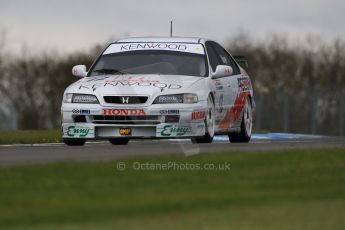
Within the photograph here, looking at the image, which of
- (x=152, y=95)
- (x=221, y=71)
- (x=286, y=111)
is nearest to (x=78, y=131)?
(x=152, y=95)

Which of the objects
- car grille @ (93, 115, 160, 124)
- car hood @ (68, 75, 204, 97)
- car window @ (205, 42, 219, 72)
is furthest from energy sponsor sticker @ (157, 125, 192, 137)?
car window @ (205, 42, 219, 72)

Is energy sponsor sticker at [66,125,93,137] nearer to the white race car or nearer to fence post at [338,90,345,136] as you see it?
the white race car

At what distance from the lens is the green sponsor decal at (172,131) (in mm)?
16188

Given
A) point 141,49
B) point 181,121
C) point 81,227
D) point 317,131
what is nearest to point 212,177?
point 81,227

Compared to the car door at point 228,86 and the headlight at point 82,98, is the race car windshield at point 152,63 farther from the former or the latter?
the headlight at point 82,98

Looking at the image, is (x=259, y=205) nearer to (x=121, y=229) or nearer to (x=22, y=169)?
(x=121, y=229)

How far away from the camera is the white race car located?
1617 centimetres

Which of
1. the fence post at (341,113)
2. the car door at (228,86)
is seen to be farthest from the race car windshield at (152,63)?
the fence post at (341,113)

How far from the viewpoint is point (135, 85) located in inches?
643

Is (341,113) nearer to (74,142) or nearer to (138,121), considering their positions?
(74,142)

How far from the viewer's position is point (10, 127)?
122ft

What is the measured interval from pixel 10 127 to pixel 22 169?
25.3 m

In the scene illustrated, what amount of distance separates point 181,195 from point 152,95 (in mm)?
6063

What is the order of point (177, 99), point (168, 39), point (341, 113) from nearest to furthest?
point (177, 99) → point (168, 39) → point (341, 113)
